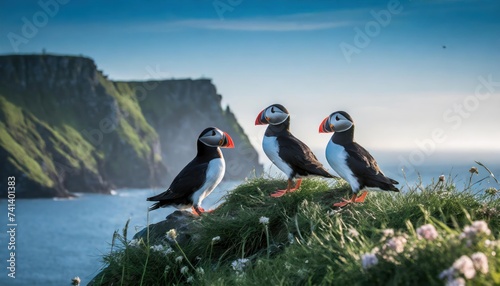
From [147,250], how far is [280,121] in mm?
3180

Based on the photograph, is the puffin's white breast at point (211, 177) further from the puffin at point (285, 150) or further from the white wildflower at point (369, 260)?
the white wildflower at point (369, 260)

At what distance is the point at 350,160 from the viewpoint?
927 centimetres

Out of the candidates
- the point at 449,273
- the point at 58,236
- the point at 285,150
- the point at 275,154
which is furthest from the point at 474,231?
the point at 58,236

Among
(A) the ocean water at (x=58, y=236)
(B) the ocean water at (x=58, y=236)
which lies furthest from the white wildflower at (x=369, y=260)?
(A) the ocean water at (x=58, y=236)

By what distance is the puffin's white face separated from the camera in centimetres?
1033

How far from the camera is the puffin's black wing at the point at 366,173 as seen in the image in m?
9.15

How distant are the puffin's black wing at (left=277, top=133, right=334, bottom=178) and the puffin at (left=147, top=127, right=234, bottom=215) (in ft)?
2.81

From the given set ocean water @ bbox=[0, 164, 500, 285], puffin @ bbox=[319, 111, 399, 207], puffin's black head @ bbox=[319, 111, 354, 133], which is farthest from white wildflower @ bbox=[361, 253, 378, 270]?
ocean water @ bbox=[0, 164, 500, 285]

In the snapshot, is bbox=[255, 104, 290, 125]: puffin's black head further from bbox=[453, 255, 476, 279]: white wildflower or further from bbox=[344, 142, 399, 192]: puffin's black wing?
bbox=[453, 255, 476, 279]: white wildflower

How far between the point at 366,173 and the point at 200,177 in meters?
2.67

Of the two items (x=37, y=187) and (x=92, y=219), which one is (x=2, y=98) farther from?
(x=92, y=219)

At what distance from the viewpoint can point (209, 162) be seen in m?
10.3

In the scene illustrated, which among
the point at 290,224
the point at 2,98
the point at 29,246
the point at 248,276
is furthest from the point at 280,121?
the point at 2,98

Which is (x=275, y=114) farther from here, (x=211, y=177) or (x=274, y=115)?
(x=211, y=177)
